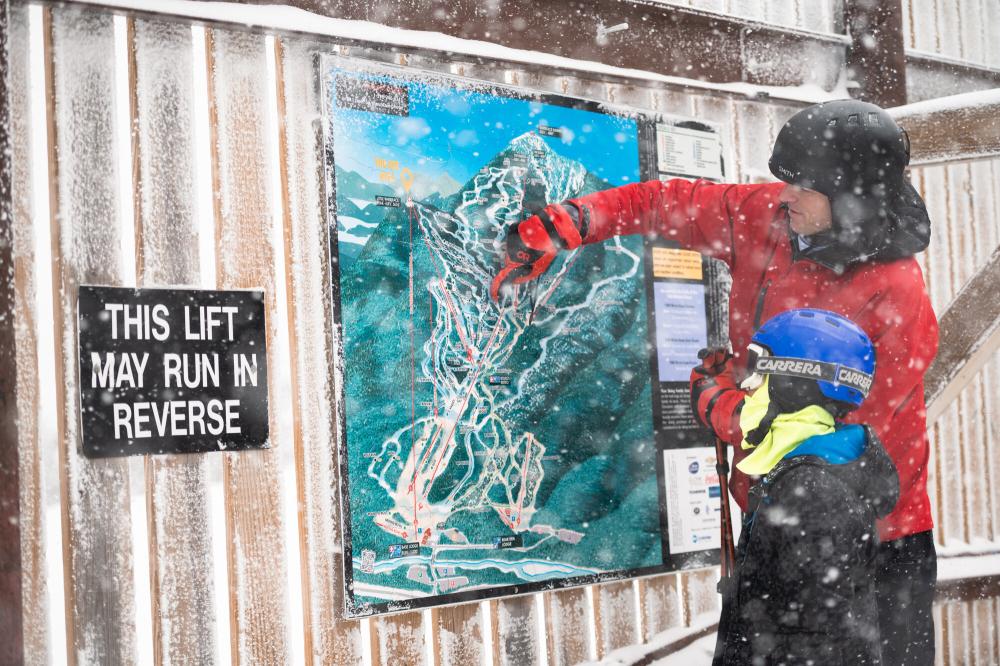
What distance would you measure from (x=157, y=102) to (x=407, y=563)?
1.45m

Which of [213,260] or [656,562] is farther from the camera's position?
[656,562]

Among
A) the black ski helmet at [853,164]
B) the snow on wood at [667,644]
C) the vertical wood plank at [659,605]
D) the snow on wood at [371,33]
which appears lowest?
the snow on wood at [667,644]

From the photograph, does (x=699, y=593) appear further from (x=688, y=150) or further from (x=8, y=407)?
(x=8, y=407)

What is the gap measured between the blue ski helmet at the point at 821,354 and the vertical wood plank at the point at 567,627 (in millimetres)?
1173

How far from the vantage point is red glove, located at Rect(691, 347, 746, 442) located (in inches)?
94.2

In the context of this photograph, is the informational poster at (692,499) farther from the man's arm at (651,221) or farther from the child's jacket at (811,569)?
the child's jacket at (811,569)

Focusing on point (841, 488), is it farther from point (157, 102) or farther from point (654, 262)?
point (157, 102)

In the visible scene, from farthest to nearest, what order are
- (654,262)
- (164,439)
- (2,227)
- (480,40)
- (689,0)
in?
(689,0) → (654,262) → (480,40) → (164,439) → (2,227)

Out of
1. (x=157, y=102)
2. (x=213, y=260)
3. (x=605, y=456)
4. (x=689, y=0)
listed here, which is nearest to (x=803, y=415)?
(x=605, y=456)

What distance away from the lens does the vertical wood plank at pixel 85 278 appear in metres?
2.18

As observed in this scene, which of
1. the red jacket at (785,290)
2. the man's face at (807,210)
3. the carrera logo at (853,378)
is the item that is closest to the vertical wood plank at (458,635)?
the red jacket at (785,290)

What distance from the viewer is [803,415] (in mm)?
2082

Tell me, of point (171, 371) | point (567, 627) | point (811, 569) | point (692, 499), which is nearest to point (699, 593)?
point (692, 499)

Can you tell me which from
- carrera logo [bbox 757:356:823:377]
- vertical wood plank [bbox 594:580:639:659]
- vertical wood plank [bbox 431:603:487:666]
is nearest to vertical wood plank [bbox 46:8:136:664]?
vertical wood plank [bbox 431:603:487:666]
